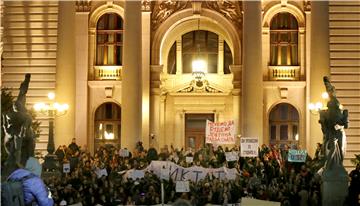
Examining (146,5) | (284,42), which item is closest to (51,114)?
(146,5)

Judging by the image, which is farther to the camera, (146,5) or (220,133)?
(146,5)

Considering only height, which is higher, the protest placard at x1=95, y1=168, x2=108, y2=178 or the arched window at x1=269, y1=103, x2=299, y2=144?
the arched window at x1=269, y1=103, x2=299, y2=144

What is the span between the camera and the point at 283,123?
132ft

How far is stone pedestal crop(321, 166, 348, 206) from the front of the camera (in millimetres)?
21375

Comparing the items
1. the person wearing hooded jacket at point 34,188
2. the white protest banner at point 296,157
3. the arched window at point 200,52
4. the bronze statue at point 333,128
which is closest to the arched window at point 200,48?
the arched window at point 200,52

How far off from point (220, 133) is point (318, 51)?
32.4 ft

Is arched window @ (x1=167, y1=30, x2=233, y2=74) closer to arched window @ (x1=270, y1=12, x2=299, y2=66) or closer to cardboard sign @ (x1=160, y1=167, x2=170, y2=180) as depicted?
arched window @ (x1=270, y1=12, x2=299, y2=66)

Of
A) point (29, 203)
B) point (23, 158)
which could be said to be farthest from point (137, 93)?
point (29, 203)

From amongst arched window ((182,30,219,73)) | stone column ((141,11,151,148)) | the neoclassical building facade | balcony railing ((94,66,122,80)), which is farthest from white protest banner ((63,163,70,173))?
arched window ((182,30,219,73))

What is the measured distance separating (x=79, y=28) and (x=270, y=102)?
36.1 feet

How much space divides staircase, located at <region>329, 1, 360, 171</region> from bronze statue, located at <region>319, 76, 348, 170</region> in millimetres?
15675

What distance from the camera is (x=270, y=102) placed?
1569 inches

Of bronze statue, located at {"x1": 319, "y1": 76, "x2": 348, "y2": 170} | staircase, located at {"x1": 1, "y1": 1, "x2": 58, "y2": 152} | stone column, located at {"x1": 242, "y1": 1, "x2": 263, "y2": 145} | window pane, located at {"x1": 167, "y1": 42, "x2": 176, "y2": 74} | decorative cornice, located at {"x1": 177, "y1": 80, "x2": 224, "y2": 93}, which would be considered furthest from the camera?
window pane, located at {"x1": 167, "y1": 42, "x2": 176, "y2": 74}

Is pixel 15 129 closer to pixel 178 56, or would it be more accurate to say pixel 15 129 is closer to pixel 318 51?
pixel 318 51
